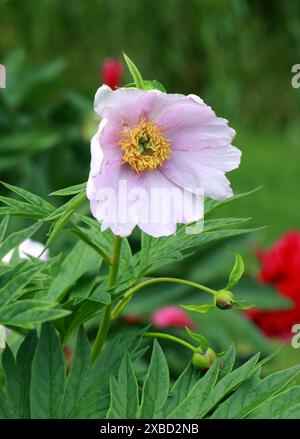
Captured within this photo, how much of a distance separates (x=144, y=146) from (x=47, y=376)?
0.18 meters

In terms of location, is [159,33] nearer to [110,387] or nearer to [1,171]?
[1,171]

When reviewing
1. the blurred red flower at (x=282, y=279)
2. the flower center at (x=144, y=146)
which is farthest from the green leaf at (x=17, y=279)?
the blurred red flower at (x=282, y=279)

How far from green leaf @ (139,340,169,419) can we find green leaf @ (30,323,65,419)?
67 millimetres

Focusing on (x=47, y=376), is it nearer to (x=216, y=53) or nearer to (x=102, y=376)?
(x=102, y=376)

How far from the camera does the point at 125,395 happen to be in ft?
2.48

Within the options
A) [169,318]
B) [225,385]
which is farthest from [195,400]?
[169,318]

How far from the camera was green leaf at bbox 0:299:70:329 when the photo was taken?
0.72 meters

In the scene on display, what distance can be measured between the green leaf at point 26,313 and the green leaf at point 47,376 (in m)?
0.05

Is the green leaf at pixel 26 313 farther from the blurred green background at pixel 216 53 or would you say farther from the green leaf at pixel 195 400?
the blurred green background at pixel 216 53

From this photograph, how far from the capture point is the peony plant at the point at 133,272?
2.48 ft

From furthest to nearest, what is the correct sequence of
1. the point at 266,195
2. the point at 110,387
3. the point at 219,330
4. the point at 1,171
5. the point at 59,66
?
the point at 266,195, the point at 59,66, the point at 1,171, the point at 219,330, the point at 110,387

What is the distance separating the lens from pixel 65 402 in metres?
0.80
